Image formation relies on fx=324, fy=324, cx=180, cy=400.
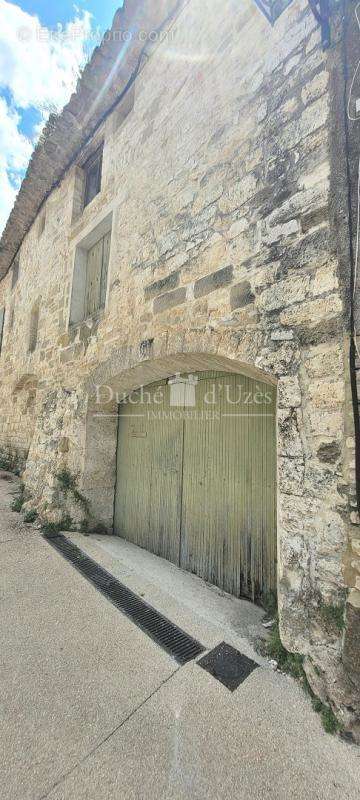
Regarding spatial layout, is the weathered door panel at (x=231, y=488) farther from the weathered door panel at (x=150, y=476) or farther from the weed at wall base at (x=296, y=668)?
the weed at wall base at (x=296, y=668)

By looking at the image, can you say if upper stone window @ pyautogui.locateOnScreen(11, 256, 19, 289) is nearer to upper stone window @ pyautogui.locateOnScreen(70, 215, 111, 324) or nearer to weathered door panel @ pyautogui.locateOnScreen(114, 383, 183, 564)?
upper stone window @ pyautogui.locateOnScreen(70, 215, 111, 324)

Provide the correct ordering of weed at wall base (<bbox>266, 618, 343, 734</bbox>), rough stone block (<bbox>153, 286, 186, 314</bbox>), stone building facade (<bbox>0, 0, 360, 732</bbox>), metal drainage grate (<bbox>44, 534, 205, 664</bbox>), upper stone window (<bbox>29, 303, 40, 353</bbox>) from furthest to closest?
upper stone window (<bbox>29, 303, 40, 353</bbox>) < rough stone block (<bbox>153, 286, 186, 314</bbox>) < metal drainage grate (<bbox>44, 534, 205, 664</bbox>) < stone building facade (<bbox>0, 0, 360, 732</bbox>) < weed at wall base (<bbox>266, 618, 343, 734</bbox>)

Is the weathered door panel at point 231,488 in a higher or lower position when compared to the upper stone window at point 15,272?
lower

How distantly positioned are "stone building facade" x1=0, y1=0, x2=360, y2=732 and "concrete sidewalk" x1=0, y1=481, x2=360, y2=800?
26 cm

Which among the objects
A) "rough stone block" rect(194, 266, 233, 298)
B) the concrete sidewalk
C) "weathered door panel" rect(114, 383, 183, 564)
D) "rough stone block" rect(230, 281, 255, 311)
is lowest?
the concrete sidewalk

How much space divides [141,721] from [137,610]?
0.85 meters

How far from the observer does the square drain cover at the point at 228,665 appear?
1.67 m

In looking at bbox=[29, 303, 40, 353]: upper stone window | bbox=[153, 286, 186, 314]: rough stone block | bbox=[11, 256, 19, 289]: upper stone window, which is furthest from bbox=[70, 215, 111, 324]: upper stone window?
bbox=[11, 256, 19, 289]: upper stone window

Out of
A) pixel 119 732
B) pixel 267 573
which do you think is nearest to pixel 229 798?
pixel 119 732

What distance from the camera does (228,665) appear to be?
1.76 metres

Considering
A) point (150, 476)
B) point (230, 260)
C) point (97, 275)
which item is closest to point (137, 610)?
point (150, 476)

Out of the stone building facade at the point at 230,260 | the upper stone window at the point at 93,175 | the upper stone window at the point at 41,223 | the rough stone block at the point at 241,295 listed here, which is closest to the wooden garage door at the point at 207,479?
the stone building facade at the point at 230,260

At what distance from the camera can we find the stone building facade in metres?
1.64

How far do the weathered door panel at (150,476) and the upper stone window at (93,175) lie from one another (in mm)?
3656
